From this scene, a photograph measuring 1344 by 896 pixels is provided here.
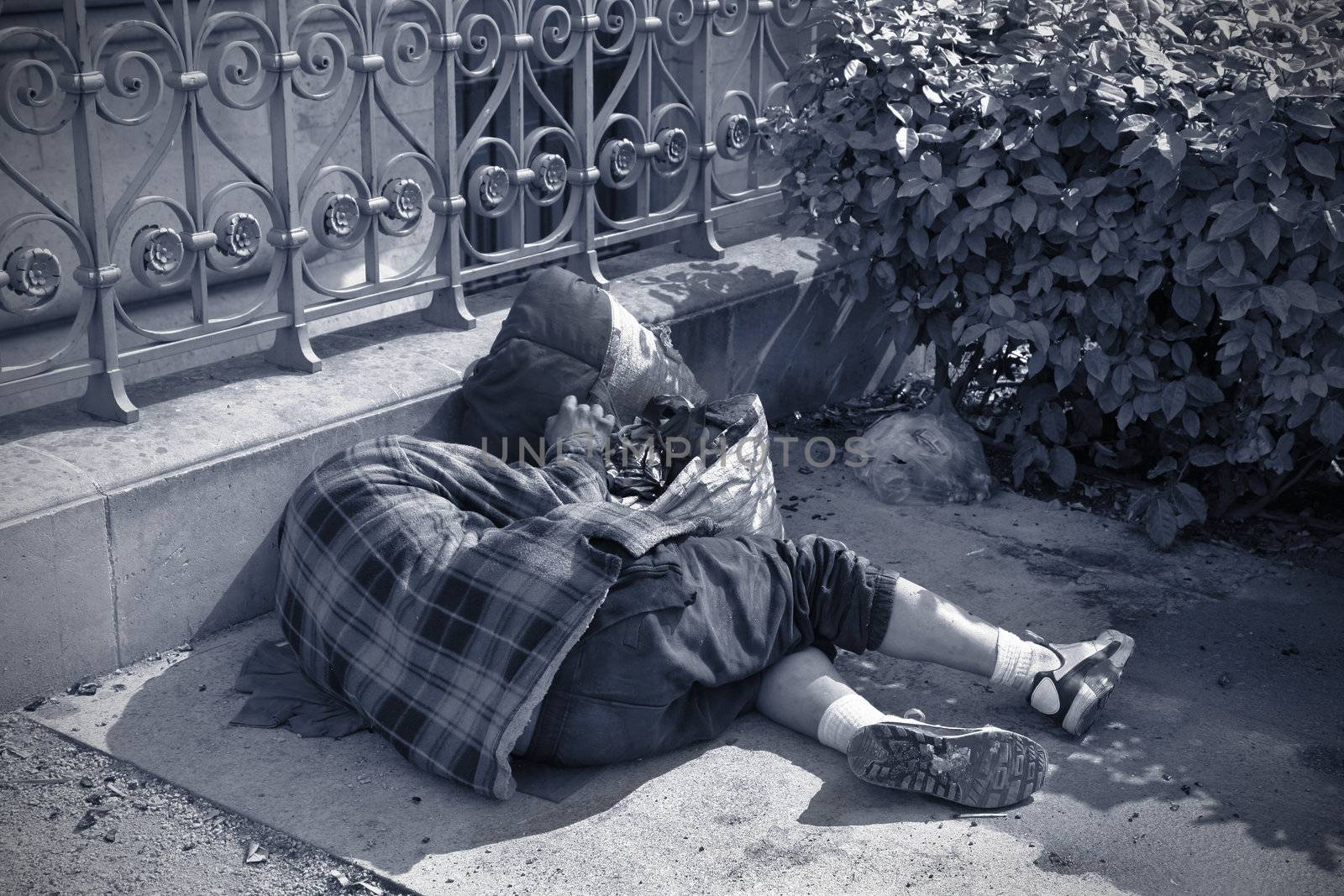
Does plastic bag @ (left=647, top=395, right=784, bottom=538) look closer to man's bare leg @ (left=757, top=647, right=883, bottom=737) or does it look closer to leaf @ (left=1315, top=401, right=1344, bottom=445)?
man's bare leg @ (left=757, top=647, right=883, bottom=737)

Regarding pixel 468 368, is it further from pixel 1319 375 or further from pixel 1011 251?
pixel 1319 375

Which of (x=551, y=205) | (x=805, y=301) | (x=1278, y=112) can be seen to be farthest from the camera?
(x=551, y=205)

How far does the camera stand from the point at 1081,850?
303 centimetres

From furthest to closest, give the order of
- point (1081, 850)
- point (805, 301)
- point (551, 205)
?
point (551, 205)
point (805, 301)
point (1081, 850)

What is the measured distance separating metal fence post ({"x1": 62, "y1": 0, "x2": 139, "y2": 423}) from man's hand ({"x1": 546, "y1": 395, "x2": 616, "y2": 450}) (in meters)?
1.08

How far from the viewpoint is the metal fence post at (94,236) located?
3412mm

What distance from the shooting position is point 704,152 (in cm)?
514

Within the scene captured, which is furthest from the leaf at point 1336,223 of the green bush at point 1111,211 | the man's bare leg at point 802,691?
the man's bare leg at point 802,691

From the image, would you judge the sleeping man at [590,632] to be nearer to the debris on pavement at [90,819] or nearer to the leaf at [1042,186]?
the debris on pavement at [90,819]

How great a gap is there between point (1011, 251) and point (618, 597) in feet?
6.89

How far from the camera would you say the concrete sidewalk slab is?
295cm

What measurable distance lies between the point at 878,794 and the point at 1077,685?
0.60 metres

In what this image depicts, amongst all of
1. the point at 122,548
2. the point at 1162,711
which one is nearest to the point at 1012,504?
the point at 1162,711

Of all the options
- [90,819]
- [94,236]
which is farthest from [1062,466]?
[90,819]
